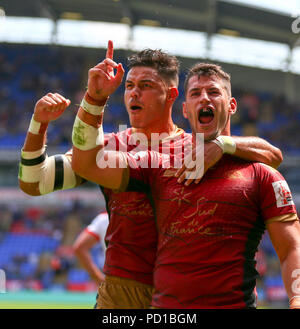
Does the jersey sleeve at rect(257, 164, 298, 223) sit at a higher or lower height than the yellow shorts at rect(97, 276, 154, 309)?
higher

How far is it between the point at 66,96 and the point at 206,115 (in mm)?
19519

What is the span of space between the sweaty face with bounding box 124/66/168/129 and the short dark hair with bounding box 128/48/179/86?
0.14ft

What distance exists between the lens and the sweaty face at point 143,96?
335 centimetres

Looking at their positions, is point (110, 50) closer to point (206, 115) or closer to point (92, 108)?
point (92, 108)

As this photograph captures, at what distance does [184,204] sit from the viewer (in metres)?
2.64

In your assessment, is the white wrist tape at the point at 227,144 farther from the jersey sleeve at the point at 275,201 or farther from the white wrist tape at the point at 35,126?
the white wrist tape at the point at 35,126

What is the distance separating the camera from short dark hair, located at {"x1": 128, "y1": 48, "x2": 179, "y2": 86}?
3459 mm

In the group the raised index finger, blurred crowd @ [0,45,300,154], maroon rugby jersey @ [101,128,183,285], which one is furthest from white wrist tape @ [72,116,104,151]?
blurred crowd @ [0,45,300,154]

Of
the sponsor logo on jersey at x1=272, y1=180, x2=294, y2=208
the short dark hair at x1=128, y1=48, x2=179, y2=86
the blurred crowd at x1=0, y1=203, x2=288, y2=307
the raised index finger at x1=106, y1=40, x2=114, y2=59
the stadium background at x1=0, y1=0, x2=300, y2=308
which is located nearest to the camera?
the sponsor logo on jersey at x1=272, y1=180, x2=294, y2=208

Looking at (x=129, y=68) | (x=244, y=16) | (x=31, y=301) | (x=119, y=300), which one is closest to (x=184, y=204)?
(x=119, y=300)

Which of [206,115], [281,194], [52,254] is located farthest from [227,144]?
[52,254]

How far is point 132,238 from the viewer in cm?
317

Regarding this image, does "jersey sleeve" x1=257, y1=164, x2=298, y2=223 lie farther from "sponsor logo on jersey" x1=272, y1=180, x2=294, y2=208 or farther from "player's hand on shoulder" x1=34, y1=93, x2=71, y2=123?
"player's hand on shoulder" x1=34, y1=93, x2=71, y2=123

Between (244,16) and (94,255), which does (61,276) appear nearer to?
(94,255)
